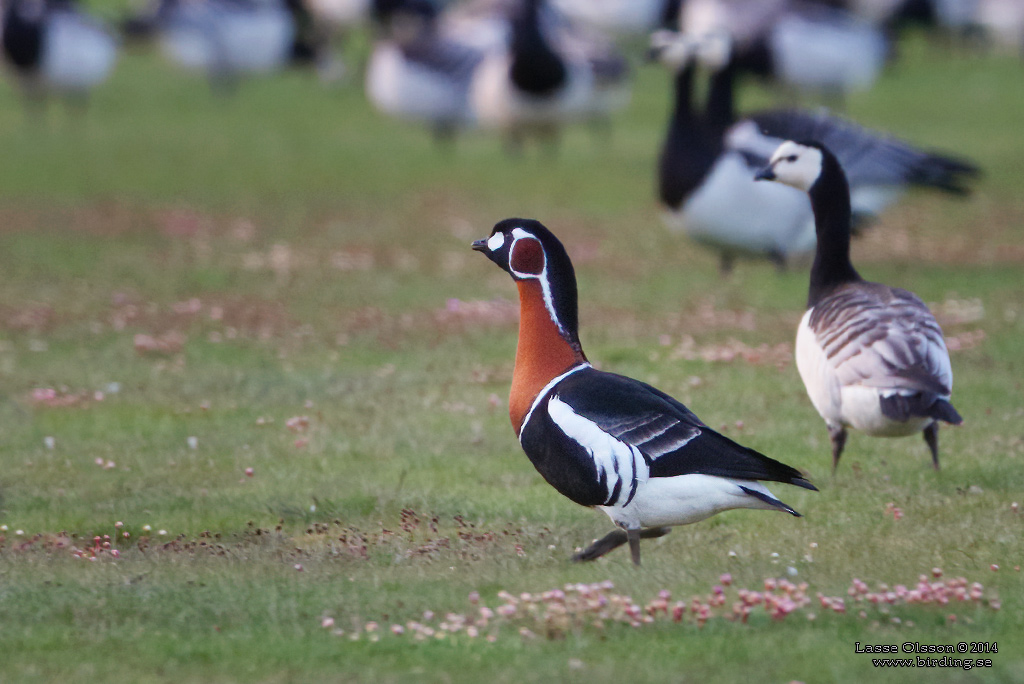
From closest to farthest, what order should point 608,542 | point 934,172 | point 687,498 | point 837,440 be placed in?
point 687,498, point 608,542, point 837,440, point 934,172

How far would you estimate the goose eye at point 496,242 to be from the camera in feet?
24.1

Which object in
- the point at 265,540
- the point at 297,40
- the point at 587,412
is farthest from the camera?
the point at 297,40

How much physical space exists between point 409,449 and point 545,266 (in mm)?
2789

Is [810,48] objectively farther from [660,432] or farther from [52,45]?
[660,432]

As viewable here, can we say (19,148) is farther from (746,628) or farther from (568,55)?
(746,628)

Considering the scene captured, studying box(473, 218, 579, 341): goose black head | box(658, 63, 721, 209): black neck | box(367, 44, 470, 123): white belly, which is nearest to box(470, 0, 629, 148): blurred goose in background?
box(367, 44, 470, 123): white belly

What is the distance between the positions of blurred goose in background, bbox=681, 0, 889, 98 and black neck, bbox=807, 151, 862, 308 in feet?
67.1

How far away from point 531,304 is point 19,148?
72.6 feet

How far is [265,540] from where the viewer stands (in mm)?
7719

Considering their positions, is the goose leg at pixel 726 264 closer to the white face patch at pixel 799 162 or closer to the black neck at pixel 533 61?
the white face patch at pixel 799 162

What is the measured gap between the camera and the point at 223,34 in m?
36.7

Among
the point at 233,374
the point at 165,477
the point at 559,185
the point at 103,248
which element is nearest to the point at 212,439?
the point at 165,477

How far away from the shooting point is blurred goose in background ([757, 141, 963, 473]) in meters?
7.70

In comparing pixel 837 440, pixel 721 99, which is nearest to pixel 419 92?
pixel 721 99
